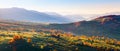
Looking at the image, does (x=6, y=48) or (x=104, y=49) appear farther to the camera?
(x=104, y=49)

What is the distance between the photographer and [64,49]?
9481cm

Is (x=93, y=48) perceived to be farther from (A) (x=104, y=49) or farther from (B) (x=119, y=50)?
(B) (x=119, y=50)

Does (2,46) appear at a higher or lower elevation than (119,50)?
higher

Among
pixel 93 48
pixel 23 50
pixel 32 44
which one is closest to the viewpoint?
pixel 23 50

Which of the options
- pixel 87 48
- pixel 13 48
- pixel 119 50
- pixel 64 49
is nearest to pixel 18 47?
pixel 13 48

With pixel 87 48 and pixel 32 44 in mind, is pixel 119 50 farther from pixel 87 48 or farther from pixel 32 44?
pixel 32 44

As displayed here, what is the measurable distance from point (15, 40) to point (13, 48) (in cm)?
863

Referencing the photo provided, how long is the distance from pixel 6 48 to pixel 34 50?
9236mm

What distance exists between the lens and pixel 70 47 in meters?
99.5

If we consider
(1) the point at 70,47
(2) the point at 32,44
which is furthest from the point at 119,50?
(2) the point at 32,44

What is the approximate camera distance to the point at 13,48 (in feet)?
296

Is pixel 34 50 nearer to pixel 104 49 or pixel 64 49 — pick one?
pixel 64 49

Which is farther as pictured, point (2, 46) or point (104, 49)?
point (104, 49)

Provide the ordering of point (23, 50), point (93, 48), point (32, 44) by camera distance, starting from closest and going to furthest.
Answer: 1. point (23, 50)
2. point (32, 44)
3. point (93, 48)
